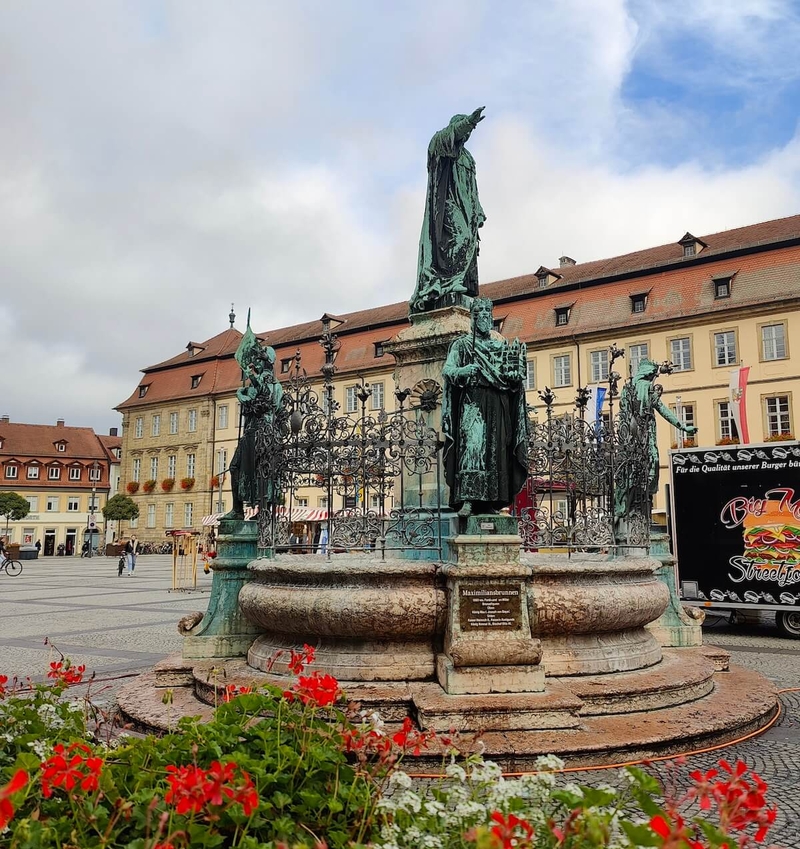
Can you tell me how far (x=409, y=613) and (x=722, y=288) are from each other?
35772mm

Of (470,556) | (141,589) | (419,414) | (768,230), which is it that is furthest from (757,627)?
(768,230)

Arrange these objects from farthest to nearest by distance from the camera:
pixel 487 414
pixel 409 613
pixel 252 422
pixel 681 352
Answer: pixel 681 352 → pixel 252 422 → pixel 487 414 → pixel 409 613

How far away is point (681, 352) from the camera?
1506 inches

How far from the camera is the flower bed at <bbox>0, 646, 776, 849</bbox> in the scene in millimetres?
2080

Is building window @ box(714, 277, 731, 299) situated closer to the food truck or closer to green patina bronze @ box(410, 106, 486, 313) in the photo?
the food truck

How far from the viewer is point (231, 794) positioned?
222 centimetres

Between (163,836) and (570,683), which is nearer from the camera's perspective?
(163,836)

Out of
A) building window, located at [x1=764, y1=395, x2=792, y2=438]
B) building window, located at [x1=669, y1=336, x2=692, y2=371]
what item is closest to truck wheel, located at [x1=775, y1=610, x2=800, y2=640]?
building window, located at [x1=764, y1=395, x2=792, y2=438]

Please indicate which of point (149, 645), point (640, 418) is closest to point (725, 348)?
point (640, 418)

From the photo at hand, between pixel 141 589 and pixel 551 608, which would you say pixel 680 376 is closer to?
pixel 141 589

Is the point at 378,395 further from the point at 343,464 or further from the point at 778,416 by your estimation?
the point at 343,464

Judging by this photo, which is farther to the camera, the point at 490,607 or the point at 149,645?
the point at 149,645

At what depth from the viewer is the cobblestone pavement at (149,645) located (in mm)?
4820

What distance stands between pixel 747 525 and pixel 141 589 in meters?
17.5
